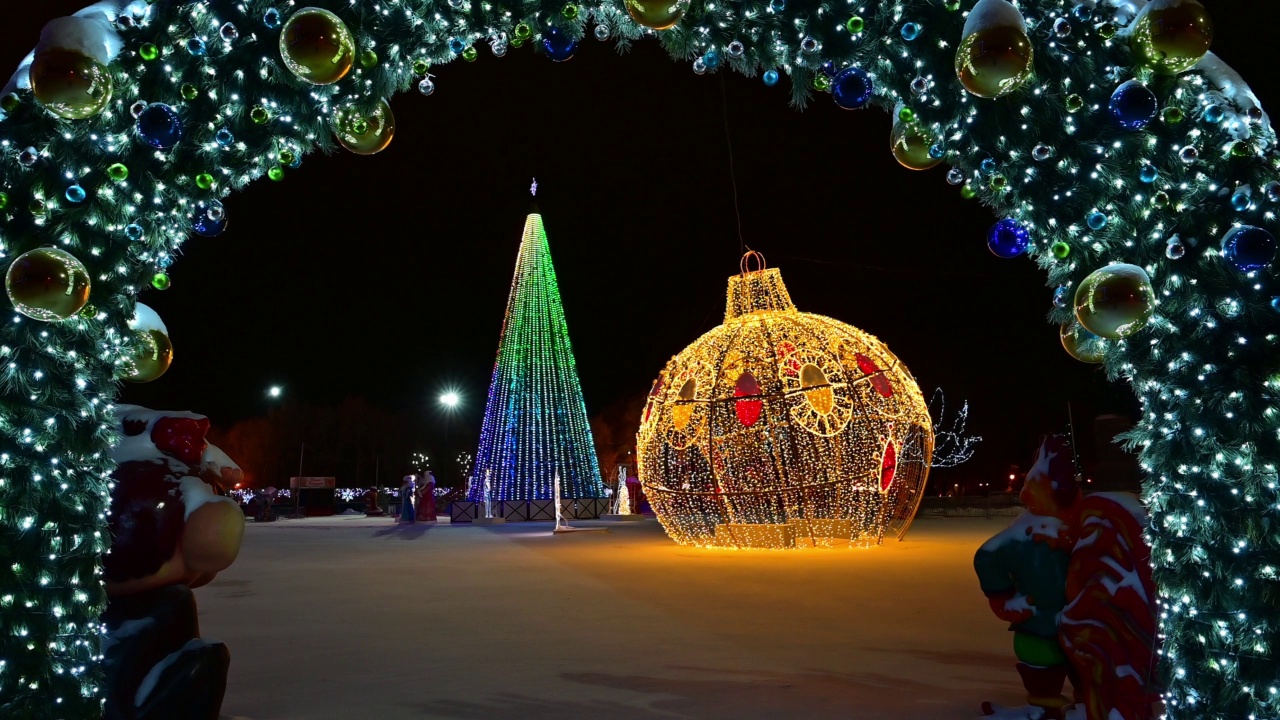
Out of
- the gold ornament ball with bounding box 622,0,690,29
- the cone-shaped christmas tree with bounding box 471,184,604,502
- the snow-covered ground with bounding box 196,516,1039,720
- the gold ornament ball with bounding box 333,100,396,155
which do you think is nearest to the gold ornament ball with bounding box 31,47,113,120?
the gold ornament ball with bounding box 333,100,396,155

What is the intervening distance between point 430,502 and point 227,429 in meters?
23.0

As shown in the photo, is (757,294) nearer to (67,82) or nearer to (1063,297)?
(1063,297)

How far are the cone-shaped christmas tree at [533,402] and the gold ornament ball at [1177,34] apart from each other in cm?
2096

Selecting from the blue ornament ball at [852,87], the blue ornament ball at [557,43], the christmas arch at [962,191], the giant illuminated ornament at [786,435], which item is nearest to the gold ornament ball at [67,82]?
the christmas arch at [962,191]

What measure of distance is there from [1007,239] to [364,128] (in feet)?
9.37

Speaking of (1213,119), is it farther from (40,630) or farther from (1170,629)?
(40,630)

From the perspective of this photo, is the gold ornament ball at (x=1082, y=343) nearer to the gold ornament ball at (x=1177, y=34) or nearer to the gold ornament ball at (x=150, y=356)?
the gold ornament ball at (x=1177, y=34)

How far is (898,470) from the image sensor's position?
1262cm

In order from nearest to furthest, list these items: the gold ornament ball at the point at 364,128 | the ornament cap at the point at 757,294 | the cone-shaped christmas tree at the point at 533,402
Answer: the gold ornament ball at the point at 364,128 < the ornament cap at the point at 757,294 < the cone-shaped christmas tree at the point at 533,402

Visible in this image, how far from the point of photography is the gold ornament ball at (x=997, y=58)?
3.17m

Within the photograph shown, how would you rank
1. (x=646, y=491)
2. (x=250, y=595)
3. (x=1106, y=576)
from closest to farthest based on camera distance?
1. (x=1106, y=576)
2. (x=250, y=595)
3. (x=646, y=491)

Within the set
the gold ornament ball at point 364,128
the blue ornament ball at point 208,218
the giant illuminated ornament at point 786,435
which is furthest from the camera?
the giant illuminated ornament at point 786,435

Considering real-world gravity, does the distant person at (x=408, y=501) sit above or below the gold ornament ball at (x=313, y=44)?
below

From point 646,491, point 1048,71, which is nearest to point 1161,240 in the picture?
point 1048,71
